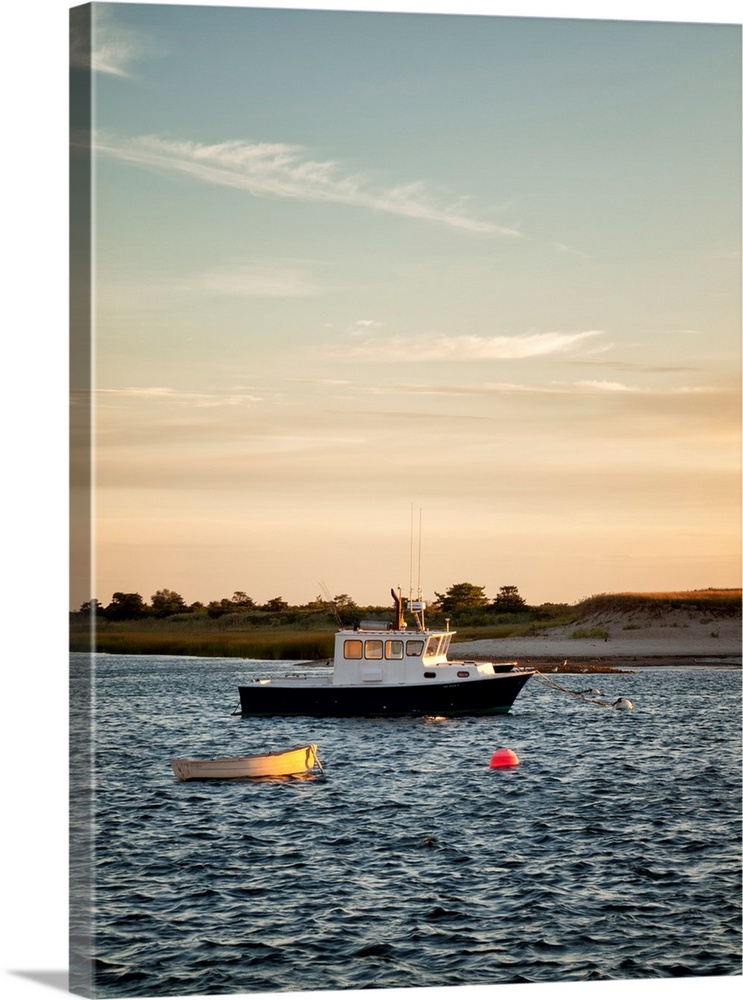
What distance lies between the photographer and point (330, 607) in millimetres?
27516

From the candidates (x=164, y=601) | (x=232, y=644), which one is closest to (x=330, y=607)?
(x=164, y=601)

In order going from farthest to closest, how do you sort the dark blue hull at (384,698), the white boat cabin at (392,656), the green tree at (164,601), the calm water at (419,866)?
the dark blue hull at (384,698) → the white boat cabin at (392,656) → the green tree at (164,601) → the calm water at (419,866)

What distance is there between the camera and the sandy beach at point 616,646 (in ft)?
174

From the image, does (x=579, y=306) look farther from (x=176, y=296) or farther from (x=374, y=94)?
(x=176, y=296)

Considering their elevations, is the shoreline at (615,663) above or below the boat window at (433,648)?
below

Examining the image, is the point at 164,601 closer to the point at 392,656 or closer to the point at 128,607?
the point at 128,607

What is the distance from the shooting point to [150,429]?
62.5 feet

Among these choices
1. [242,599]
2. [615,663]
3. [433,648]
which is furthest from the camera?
[615,663]

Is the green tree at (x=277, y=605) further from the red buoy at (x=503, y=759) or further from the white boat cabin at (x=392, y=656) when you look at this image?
the red buoy at (x=503, y=759)

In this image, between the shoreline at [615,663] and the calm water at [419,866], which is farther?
the shoreline at [615,663]

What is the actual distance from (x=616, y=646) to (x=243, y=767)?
111ft

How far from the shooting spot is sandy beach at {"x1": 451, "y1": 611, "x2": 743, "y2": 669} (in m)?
53.0

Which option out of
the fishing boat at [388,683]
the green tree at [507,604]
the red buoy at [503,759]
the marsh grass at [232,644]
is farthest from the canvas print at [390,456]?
the green tree at [507,604]
